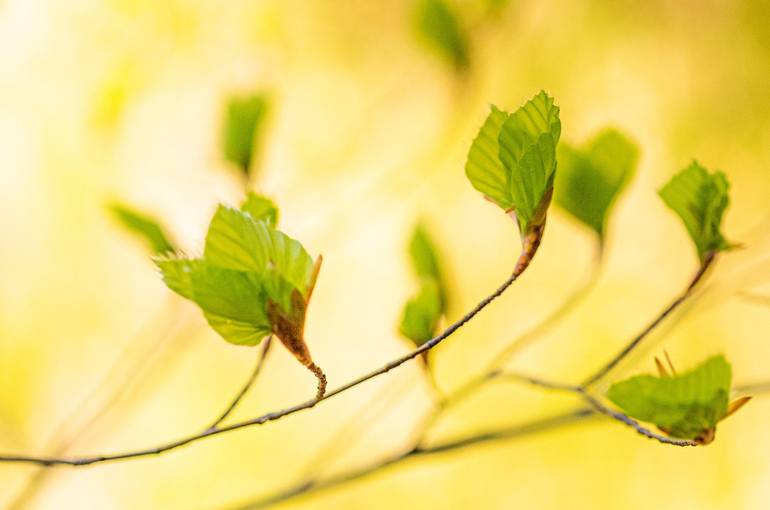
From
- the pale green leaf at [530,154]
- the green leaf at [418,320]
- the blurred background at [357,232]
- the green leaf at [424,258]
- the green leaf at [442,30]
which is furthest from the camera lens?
the blurred background at [357,232]

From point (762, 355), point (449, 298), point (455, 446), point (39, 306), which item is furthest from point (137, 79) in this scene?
point (762, 355)

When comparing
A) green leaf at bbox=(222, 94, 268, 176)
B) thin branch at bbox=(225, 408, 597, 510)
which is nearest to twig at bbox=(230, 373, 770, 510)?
thin branch at bbox=(225, 408, 597, 510)

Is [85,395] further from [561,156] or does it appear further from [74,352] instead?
[561,156]

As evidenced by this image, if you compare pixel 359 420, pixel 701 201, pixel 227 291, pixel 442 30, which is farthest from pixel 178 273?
pixel 359 420

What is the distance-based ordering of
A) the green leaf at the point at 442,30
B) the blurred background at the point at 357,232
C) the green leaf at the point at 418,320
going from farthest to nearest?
the blurred background at the point at 357,232, the green leaf at the point at 442,30, the green leaf at the point at 418,320

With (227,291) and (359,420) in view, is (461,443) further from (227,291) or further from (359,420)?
(359,420)

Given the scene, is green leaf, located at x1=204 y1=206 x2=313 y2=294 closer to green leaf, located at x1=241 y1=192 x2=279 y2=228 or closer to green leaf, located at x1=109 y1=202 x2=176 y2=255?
green leaf, located at x1=241 y1=192 x2=279 y2=228

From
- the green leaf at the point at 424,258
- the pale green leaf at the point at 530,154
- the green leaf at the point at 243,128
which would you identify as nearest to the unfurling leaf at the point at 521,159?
the pale green leaf at the point at 530,154

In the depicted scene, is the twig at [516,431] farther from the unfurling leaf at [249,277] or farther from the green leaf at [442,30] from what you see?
the green leaf at [442,30]

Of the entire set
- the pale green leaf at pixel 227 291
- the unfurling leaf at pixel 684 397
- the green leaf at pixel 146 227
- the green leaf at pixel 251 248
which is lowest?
the unfurling leaf at pixel 684 397
